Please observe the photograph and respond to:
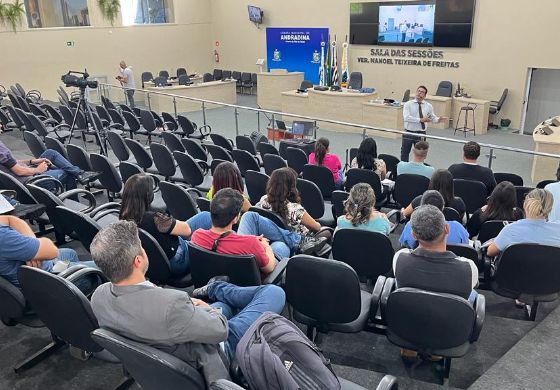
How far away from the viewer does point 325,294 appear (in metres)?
2.66

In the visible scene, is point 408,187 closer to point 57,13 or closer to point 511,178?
point 511,178

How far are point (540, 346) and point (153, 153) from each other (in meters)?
4.77

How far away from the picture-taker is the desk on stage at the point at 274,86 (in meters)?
13.6

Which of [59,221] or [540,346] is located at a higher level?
[59,221]

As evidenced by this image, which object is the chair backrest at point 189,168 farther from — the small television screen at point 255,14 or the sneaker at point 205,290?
the small television screen at point 255,14

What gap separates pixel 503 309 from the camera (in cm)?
354

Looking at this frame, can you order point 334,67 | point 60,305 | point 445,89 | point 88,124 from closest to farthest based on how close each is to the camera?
point 60,305, point 88,124, point 445,89, point 334,67

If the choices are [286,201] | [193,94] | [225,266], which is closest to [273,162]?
[286,201]

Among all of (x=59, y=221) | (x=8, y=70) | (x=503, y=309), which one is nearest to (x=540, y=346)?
(x=503, y=309)

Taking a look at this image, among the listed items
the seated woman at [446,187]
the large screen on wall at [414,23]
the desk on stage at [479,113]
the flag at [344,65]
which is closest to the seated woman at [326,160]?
the seated woman at [446,187]

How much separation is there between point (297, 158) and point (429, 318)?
3.96 meters

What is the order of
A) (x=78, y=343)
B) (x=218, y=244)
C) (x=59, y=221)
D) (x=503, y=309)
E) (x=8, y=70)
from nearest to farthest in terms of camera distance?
1. (x=78, y=343)
2. (x=218, y=244)
3. (x=503, y=309)
4. (x=59, y=221)
5. (x=8, y=70)

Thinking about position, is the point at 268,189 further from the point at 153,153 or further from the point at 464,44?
the point at 464,44

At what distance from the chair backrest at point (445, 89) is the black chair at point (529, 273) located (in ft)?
30.5
